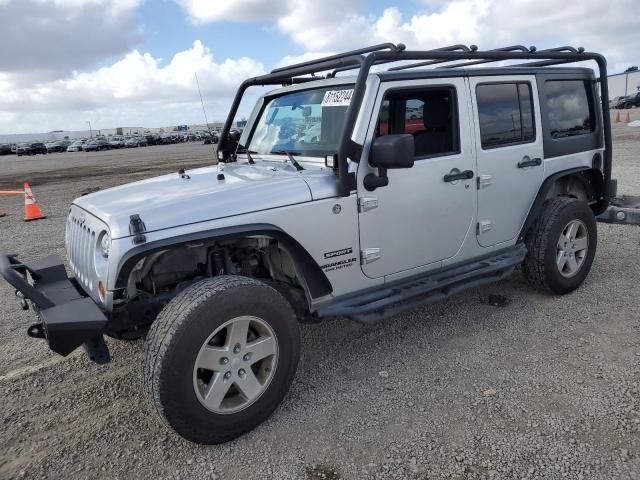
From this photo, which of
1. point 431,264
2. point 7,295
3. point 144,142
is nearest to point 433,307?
point 431,264

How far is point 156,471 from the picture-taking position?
8.85 ft

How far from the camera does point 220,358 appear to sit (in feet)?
9.24

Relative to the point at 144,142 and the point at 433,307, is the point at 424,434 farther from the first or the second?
the point at 144,142

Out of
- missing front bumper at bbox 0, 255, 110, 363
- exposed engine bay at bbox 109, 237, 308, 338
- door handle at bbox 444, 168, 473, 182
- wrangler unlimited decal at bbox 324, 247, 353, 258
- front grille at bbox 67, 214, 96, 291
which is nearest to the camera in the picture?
missing front bumper at bbox 0, 255, 110, 363

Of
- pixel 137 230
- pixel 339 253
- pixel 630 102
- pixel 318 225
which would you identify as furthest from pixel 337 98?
pixel 630 102

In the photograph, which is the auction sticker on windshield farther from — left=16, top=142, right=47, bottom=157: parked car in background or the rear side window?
left=16, top=142, right=47, bottom=157: parked car in background

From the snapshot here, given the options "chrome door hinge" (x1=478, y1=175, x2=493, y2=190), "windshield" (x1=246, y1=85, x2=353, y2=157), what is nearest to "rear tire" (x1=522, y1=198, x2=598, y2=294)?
"chrome door hinge" (x1=478, y1=175, x2=493, y2=190)

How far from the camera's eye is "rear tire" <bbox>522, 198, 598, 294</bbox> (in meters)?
4.46

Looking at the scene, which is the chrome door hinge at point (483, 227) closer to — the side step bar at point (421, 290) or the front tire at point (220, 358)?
the side step bar at point (421, 290)

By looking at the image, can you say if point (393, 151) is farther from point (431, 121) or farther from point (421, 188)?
point (431, 121)

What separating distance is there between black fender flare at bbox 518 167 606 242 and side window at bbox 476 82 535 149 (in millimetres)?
464

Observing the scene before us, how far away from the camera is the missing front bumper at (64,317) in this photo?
255 cm

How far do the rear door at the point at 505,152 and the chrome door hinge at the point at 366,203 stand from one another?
1068mm

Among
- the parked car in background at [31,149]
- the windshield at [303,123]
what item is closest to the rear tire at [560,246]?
the windshield at [303,123]
